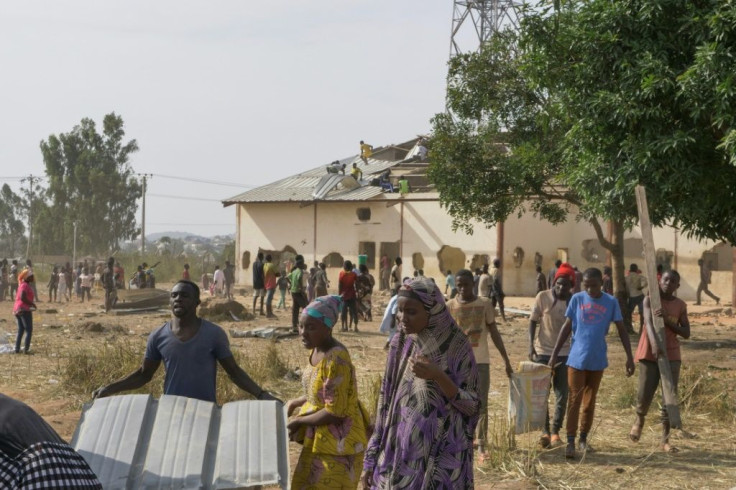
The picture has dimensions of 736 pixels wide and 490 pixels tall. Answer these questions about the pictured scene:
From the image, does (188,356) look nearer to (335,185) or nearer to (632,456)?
(632,456)

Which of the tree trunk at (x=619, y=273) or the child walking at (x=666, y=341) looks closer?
the child walking at (x=666, y=341)

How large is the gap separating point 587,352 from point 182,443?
15.5 feet

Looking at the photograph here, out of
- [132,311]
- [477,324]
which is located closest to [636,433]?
[477,324]

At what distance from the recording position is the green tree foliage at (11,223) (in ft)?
257

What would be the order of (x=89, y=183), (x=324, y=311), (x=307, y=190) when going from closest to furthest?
(x=324, y=311), (x=307, y=190), (x=89, y=183)

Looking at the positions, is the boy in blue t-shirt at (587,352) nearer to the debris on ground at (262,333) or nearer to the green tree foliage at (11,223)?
the debris on ground at (262,333)

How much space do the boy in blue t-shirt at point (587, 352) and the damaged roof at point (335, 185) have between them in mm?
26613

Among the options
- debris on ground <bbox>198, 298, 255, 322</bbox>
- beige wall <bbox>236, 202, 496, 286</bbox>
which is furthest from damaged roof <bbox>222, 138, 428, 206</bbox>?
debris on ground <bbox>198, 298, 255, 322</bbox>

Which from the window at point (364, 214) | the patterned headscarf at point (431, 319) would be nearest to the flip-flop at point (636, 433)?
the patterned headscarf at point (431, 319)

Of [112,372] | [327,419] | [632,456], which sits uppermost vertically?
[327,419]

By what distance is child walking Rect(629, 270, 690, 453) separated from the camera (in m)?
8.22

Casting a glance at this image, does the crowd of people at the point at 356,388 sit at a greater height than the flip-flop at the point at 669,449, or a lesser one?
greater

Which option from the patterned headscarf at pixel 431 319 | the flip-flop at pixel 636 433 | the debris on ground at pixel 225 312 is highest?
the patterned headscarf at pixel 431 319

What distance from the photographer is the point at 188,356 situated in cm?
512
